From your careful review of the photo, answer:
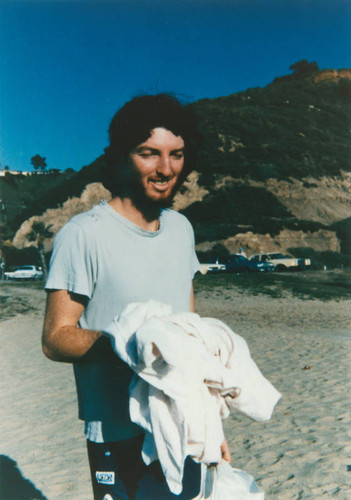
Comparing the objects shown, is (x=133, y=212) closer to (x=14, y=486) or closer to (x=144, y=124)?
(x=144, y=124)

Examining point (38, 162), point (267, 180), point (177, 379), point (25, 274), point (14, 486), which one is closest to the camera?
point (177, 379)

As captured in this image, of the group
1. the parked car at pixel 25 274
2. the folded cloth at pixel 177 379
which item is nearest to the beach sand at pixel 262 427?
the folded cloth at pixel 177 379

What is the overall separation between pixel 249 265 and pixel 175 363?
94.6 feet

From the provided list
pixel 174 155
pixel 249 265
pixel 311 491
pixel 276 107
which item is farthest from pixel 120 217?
pixel 276 107

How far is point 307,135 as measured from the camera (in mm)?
62125

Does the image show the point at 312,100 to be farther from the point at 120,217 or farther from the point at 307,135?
the point at 120,217

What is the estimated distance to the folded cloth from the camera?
4.11 ft

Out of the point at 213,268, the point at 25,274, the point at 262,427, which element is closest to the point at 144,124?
the point at 262,427

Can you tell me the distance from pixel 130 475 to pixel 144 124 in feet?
3.90

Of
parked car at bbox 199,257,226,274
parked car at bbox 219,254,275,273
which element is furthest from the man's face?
parked car at bbox 199,257,226,274

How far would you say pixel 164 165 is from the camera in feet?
5.69

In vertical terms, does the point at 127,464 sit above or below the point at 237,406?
below

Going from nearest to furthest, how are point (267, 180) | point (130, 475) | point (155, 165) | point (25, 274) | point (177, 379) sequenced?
point (177, 379)
point (130, 475)
point (155, 165)
point (25, 274)
point (267, 180)

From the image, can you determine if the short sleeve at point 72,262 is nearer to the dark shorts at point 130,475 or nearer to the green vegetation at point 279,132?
the dark shorts at point 130,475
